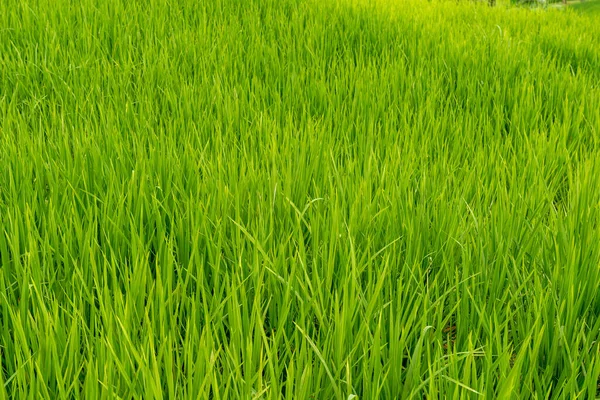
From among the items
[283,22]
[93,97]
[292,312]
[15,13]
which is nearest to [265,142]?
[93,97]

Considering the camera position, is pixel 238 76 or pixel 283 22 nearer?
pixel 238 76

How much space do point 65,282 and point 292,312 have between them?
0.40m

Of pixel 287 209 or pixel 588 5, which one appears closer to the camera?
pixel 287 209

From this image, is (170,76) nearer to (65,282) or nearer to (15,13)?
(15,13)

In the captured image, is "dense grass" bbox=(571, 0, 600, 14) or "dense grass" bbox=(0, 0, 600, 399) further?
"dense grass" bbox=(571, 0, 600, 14)

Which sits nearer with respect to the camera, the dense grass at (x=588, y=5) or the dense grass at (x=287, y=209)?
the dense grass at (x=287, y=209)

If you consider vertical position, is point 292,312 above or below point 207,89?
below

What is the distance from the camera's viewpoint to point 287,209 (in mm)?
1292

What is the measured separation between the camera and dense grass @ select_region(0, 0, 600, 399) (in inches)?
33.9

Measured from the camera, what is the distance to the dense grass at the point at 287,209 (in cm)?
86

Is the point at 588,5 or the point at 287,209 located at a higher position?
the point at 287,209

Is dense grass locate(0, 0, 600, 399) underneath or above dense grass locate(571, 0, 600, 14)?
above

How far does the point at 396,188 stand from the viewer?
1.34m

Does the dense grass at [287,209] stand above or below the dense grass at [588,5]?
above
